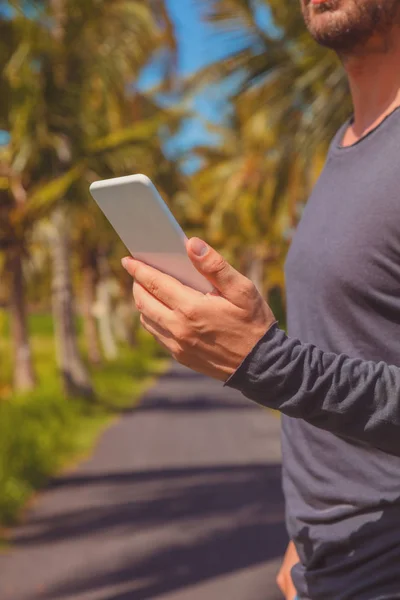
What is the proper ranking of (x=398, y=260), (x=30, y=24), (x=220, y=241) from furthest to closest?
(x=220, y=241)
(x=30, y=24)
(x=398, y=260)

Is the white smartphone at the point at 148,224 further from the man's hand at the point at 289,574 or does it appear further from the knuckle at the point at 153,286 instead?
the man's hand at the point at 289,574

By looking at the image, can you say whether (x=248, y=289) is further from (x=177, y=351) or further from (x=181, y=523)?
(x=181, y=523)

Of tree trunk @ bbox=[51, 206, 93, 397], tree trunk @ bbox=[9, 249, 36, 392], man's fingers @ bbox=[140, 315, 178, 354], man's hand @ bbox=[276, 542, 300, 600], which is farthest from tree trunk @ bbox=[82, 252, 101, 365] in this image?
man's fingers @ bbox=[140, 315, 178, 354]

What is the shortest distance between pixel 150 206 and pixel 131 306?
2958cm

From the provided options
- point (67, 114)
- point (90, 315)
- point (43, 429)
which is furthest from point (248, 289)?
point (90, 315)

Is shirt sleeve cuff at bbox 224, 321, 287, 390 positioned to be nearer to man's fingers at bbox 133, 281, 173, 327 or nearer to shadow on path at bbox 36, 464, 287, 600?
man's fingers at bbox 133, 281, 173, 327

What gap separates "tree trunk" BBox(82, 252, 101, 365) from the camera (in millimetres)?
20000

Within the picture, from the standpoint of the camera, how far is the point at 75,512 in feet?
21.6

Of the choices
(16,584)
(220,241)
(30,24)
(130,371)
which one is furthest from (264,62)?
(220,241)

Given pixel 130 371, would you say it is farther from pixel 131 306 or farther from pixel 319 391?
pixel 319 391

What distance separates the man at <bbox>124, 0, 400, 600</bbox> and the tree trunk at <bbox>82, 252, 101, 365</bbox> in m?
18.7

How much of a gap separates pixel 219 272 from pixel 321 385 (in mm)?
202

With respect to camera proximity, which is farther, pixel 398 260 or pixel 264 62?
pixel 264 62

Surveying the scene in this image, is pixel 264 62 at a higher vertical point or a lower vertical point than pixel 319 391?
lower
